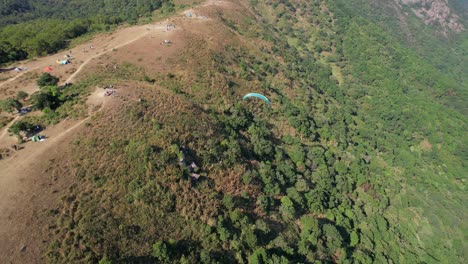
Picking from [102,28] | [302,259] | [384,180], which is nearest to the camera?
[302,259]

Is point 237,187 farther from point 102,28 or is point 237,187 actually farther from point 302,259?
point 102,28

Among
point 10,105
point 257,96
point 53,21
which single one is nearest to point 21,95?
point 10,105

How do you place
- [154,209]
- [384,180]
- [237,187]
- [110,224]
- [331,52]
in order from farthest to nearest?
[331,52], [384,180], [237,187], [154,209], [110,224]

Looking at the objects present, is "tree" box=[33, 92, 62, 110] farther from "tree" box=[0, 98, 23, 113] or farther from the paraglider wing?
the paraglider wing

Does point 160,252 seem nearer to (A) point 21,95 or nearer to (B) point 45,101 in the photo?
(B) point 45,101

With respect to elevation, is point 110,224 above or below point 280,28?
above

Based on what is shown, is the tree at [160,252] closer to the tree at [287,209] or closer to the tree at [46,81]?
the tree at [287,209]

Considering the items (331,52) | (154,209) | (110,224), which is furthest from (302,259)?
(331,52)

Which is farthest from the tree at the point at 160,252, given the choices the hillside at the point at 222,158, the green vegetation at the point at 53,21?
the green vegetation at the point at 53,21
